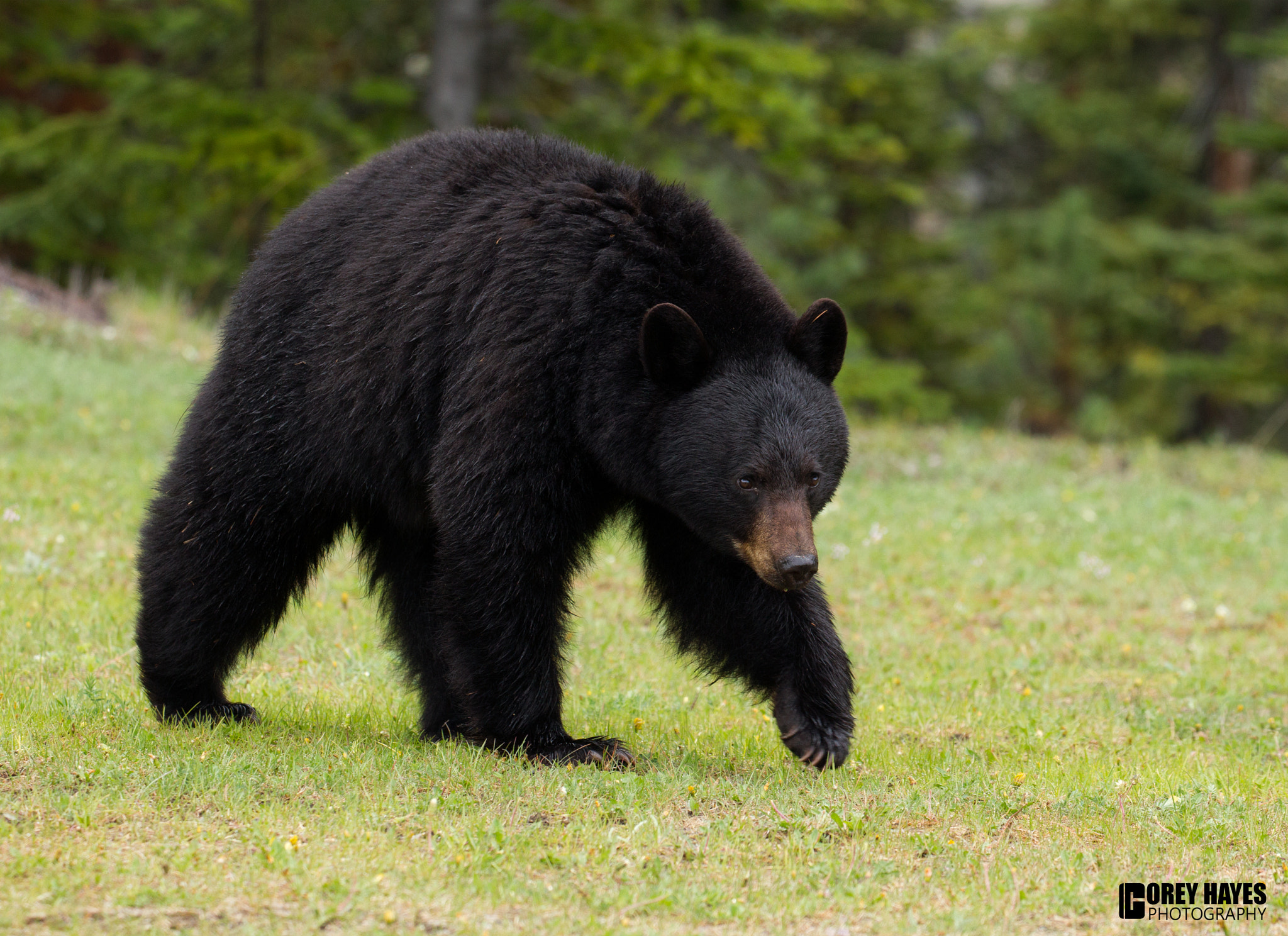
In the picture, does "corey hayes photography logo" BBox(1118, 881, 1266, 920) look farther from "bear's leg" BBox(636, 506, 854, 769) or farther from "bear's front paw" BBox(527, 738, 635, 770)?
"bear's front paw" BBox(527, 738, 635, 770)

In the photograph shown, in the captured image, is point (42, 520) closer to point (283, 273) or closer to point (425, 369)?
point (283, 273)

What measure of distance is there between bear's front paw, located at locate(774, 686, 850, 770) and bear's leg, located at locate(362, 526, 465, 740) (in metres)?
1.34

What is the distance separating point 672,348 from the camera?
195 inches

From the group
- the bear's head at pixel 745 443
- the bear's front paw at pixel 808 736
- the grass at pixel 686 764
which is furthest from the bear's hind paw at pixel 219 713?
the bear's front paw at pixel 808 736

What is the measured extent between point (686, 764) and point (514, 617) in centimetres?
93

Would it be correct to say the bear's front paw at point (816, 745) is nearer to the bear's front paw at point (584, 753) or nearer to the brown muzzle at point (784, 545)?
the bear's front paw at point (584, 753)

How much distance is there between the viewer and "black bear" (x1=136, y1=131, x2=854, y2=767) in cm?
501

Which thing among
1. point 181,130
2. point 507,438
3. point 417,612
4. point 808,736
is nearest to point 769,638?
point 808,736

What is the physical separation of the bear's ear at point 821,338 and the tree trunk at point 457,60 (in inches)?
430

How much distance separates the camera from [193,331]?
16.2 metres

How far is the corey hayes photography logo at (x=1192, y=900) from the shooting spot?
4094 millimetres

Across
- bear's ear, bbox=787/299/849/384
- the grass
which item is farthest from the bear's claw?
bear's ear, bbox=787/299/849/384

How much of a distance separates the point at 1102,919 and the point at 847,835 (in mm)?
886

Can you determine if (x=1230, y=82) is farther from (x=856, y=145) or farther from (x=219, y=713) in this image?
(x=219, y=713)
